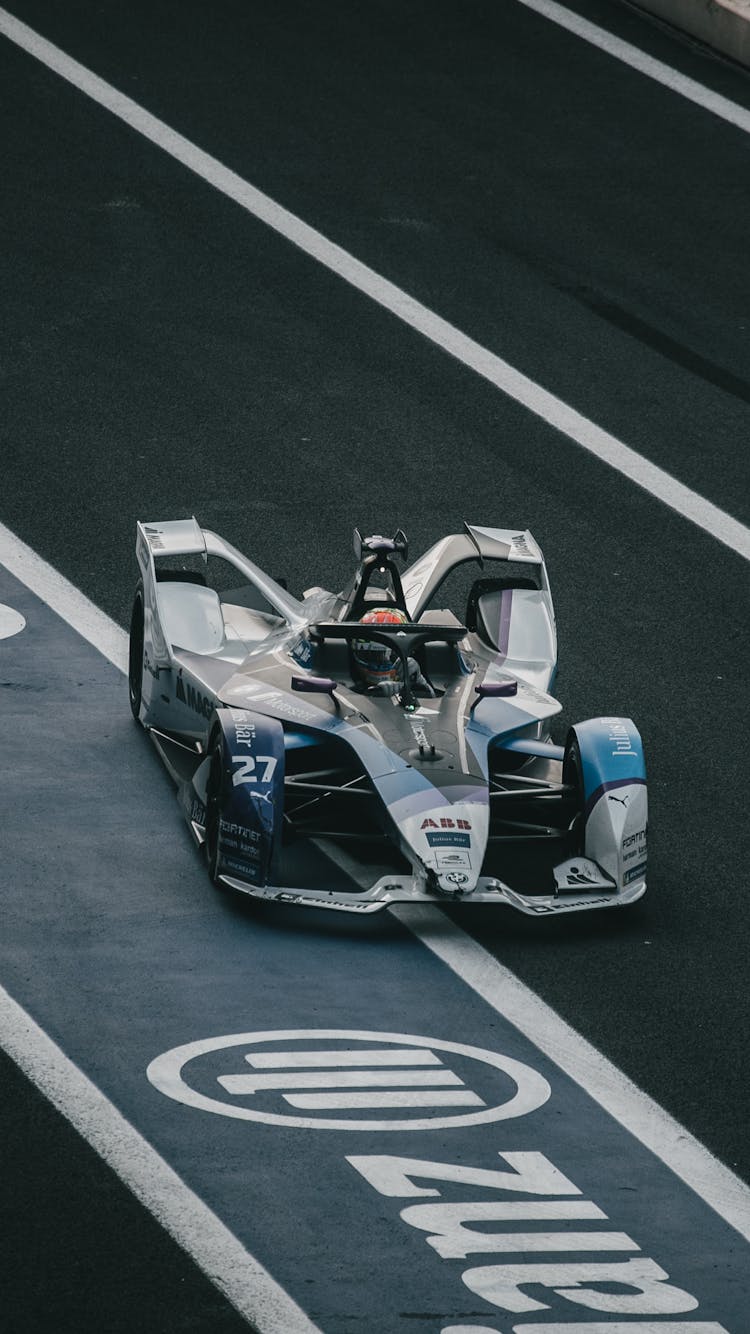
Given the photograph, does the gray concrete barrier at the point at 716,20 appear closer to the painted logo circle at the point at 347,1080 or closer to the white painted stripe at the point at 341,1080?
the painted logo circle at the point at 347,1080

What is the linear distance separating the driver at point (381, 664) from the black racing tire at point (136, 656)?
1.80 m

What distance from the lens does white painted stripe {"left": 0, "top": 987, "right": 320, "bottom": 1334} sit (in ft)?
28.5

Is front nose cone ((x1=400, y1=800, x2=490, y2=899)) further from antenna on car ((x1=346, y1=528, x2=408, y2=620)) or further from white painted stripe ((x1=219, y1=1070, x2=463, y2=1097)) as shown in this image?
antenna on car ((x1=346, y1=528, x2=408, y2=620))

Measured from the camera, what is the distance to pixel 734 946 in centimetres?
1177

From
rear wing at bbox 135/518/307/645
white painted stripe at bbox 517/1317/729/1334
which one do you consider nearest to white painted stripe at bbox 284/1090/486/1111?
white painted stripe at bbox 517/1317/729/1334

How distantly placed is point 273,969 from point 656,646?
5.27 metres

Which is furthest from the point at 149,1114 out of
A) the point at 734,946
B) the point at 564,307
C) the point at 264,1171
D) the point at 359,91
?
the point at 359,91

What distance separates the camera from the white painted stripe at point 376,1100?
10.1m

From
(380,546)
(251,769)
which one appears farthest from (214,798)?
(380,546)

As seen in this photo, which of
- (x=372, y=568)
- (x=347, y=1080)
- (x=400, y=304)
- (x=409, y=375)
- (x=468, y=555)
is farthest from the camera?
(x=400, y=304)

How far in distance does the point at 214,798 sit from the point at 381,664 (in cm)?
137

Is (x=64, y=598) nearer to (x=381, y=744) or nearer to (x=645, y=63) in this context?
(x=381, y=744)

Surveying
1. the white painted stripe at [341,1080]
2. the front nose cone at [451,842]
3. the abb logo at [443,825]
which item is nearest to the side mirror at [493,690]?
the front nose cone at [451,842]

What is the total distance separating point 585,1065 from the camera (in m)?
10.6
